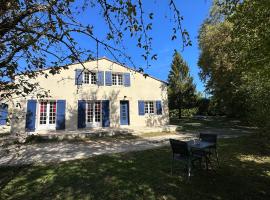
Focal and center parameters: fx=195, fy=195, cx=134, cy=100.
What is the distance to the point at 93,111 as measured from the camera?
16219 millimetres

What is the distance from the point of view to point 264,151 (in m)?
7.93

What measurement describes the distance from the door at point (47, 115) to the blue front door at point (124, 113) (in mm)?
5434

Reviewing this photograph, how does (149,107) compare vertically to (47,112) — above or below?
above

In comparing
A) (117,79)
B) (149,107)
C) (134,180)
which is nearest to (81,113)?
(117,79)

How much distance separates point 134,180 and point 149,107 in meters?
13.2

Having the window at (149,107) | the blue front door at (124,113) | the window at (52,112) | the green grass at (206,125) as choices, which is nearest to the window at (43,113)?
the window at (52,112)

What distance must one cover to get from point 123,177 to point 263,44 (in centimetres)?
504

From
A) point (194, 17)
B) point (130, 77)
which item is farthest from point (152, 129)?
point (194, 17)

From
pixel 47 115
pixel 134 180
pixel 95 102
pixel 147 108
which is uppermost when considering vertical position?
pixel 95 102

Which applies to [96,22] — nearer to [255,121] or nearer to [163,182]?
[163,182]

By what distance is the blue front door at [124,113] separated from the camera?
1702 cm

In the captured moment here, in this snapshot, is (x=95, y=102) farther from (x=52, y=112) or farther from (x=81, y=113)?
(x=52, y=112)

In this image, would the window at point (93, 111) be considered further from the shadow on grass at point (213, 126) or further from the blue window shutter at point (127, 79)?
the shadow on grass at point (213, 126)

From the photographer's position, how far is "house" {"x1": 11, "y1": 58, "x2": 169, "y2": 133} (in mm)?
14594
